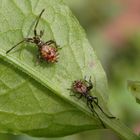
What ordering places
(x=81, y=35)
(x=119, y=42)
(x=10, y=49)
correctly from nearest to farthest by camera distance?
(x=10, y=49), (x=81, y=35), (x=119, y=42)

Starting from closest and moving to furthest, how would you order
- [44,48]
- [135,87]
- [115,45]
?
[135,87]
[44,48]
[115,45]

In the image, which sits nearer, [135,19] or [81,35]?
[81,35]

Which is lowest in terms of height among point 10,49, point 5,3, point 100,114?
point 100,114

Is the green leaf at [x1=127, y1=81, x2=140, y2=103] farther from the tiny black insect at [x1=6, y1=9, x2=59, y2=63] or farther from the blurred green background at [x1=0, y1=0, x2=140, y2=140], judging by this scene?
the blurred green background at [x1=0, y1=0, x2=140, y2=140]

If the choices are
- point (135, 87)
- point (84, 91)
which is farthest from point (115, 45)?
point (135, 87)

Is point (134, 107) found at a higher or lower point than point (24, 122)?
lower

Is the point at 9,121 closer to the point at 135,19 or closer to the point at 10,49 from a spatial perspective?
the point at 10,49

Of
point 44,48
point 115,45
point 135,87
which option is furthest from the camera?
point 115,45

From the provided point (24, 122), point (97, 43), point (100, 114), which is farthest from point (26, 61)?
point (97, 43)

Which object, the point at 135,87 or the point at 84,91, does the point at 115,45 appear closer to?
the point at 84,91
